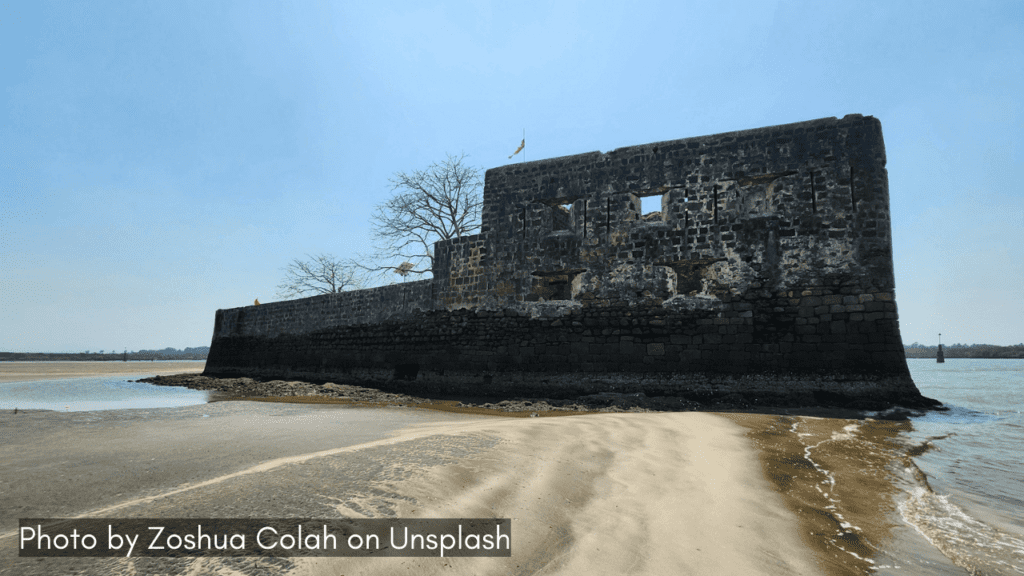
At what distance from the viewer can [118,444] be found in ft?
12.7

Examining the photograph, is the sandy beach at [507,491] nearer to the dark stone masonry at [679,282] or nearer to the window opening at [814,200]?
the dark stone masonry at [679,282]

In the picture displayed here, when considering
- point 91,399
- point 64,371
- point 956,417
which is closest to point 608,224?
point 956,417

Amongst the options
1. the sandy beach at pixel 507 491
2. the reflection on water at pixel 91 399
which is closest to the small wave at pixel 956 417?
the sandy beach at pixel 507 491

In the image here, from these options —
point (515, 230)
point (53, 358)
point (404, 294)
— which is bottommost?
point (53, 358)

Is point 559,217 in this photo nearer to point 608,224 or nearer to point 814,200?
point 608,224

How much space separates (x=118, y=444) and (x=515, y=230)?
9013 mm

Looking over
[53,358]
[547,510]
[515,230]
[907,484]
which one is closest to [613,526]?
[547,510]

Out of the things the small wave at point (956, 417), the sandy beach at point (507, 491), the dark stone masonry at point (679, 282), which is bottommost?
the small wave at point (956, 417)

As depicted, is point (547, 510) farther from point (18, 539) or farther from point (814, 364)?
point (814, 364)

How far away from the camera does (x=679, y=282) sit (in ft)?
32.2

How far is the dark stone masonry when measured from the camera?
336 inches

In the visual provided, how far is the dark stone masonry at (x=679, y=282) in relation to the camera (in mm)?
8531

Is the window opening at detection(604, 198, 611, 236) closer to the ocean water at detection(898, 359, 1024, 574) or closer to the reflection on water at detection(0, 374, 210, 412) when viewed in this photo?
the ocean water at detection(898, 359, 1024, 574)

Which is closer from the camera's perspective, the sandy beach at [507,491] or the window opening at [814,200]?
the sandy beach at [507,491]
